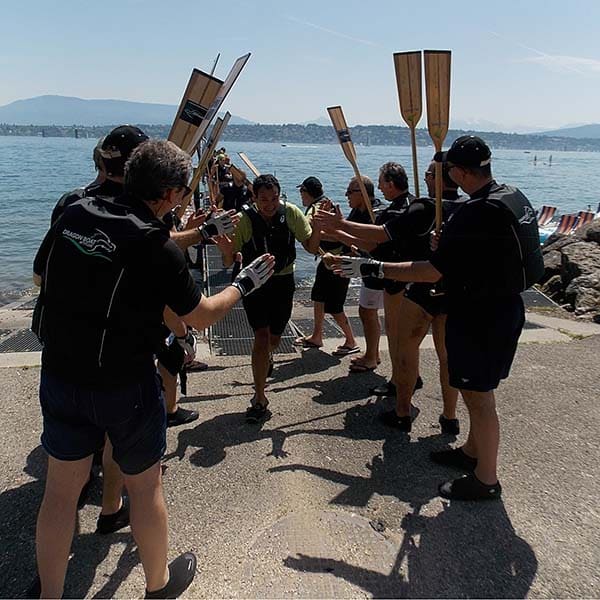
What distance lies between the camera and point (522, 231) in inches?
119

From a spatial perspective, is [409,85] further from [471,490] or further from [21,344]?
[21,344]

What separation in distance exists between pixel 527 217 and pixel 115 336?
2306 millimetres

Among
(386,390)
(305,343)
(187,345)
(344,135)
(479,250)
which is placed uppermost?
(344,135)

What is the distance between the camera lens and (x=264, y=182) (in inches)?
169

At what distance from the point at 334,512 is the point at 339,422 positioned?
1.23 m

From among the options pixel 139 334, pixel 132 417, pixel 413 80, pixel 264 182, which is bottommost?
pixel 132 417

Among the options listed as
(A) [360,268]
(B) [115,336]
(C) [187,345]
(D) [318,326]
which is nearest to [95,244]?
(B) [115,336]

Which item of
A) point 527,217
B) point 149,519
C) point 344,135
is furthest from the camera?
point 344,135

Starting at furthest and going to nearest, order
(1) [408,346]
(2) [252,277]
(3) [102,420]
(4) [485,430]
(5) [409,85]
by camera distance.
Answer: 1. (5) [409,85]
2. (1) [408,346]
3. (4) [485,430]
4. (2) [252,277]
5. (3) [102,420]

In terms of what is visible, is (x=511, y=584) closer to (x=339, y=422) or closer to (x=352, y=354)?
(x=339, y=422)

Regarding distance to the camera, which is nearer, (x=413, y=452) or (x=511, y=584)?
(x=511, y=584)

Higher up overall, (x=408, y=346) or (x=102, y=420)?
(x=102, y=420)

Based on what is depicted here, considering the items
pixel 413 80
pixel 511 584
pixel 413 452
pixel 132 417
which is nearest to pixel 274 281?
pixel 413 452

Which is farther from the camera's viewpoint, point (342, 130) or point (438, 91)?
point (342, 130)
